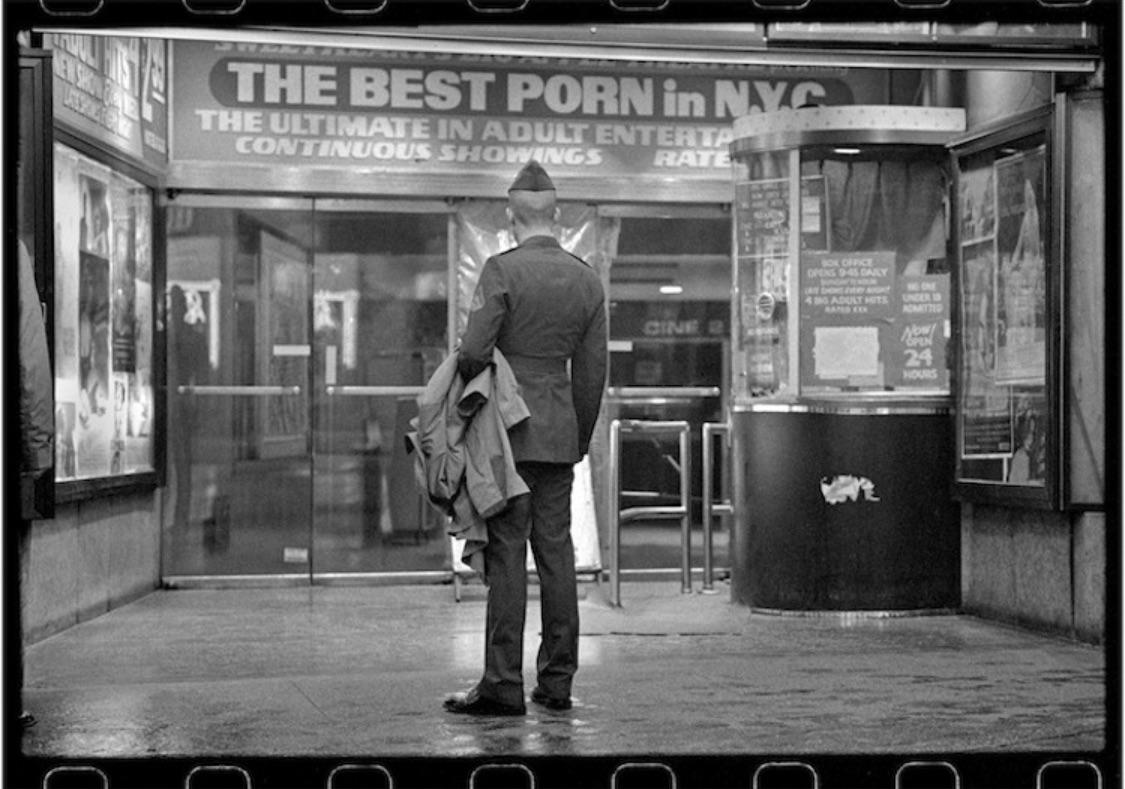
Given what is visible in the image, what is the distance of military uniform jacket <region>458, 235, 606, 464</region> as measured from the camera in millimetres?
6332

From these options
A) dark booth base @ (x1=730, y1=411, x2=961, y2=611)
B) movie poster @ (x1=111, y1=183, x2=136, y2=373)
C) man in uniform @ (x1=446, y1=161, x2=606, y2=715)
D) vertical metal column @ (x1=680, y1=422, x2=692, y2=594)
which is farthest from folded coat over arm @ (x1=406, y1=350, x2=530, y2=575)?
movie poster @ (x1=111, y1=183, x2=136, y2=373)

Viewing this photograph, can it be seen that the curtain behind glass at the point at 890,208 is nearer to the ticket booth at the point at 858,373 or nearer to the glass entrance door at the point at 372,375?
the ticket booth at the point at 858,373

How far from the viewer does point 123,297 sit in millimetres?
10234

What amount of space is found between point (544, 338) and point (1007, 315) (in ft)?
11.0

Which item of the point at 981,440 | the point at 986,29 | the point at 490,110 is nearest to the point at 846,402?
the point at 981,440

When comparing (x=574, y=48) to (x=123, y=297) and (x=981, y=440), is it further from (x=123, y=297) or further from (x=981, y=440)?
(x=123, y=297)

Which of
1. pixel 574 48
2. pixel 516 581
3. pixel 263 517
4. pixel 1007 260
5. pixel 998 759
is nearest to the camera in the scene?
pixel 998 759

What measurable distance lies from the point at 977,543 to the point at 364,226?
4242 millimetres

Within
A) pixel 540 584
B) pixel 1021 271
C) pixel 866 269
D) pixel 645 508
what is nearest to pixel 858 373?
pixel 866 269

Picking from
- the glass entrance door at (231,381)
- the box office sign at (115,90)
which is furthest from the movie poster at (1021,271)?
the box office sign at (115,90)

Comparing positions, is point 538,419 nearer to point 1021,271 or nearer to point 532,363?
point 532,363

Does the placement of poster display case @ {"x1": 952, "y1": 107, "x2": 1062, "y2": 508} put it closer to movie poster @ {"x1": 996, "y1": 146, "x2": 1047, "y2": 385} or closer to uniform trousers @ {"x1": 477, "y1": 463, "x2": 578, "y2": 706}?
movie poster @ {"x1": 996, "y1": 146, "x2": 1047, "y2": 385}

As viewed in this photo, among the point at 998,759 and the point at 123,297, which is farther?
the point at 123,297

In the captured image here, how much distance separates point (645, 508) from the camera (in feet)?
34.1
